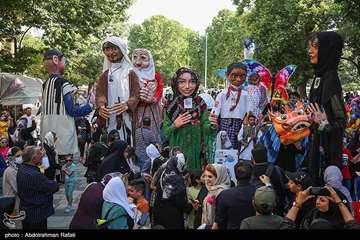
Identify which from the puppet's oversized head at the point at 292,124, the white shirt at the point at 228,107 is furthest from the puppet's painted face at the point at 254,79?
the puppet's oversized head at the point at 292,124

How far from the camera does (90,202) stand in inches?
208

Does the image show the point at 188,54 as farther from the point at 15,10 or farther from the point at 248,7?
the point at 15,10

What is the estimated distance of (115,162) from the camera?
6.95 meters

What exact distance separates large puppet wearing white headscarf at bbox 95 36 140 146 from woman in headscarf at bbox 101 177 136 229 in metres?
2.31

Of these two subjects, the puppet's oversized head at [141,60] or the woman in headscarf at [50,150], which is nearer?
the woman in headscarf at [50,150]

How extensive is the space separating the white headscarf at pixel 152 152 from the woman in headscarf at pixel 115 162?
0.51 metres

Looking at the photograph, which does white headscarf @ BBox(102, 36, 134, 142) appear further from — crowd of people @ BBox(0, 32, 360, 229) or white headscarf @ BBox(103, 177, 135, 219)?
white headscarf @ BBox(103, 177, 135, 219)

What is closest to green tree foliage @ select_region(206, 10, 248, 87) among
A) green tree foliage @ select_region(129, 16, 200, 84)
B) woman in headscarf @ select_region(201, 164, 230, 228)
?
green tree foliage @ select_region(129, 16, 200, 84)

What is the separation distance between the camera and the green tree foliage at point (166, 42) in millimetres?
72562

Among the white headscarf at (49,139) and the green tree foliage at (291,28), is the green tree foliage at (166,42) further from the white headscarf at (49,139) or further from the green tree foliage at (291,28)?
the white headscarf at (49,139)

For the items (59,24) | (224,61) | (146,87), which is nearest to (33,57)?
(59,24)

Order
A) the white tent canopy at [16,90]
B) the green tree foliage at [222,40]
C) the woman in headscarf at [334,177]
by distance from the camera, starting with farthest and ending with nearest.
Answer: the green tree foliage at [222,40] → the white tent canopy at [16,90] → the woman in headscarf at [334,177]

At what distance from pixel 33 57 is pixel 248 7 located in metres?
17.5

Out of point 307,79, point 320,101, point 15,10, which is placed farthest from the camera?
point 307,79
